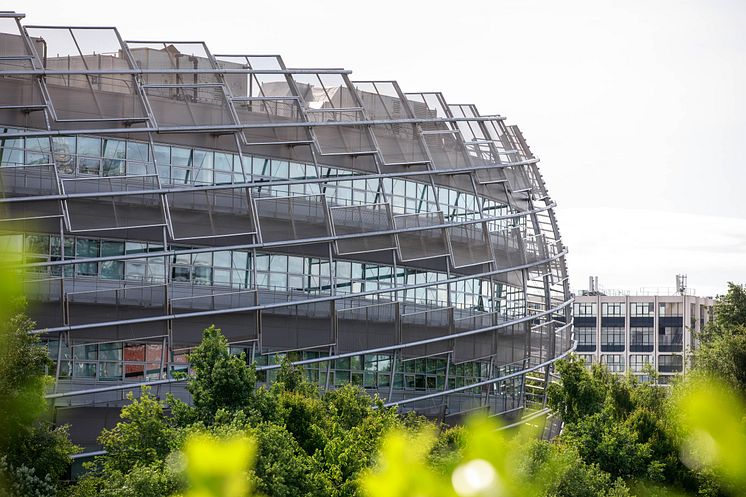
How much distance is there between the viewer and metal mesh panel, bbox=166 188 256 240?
31.3 meters

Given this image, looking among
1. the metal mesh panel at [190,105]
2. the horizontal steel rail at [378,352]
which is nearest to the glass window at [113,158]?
the metal mesh panel at [190,105]

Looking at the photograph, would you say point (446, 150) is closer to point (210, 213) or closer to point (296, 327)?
point (296, 327)

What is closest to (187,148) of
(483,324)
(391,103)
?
(391,103)

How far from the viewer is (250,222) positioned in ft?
106

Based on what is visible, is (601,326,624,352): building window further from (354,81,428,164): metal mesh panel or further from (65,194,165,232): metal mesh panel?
(65,194,165,232): metal mesh panel

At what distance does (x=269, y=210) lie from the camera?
32.6 meters

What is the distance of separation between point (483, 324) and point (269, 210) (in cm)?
848

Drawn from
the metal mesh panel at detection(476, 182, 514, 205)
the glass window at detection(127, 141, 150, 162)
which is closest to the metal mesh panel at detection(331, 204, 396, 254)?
the metal mesh panel at detection(476, 182, 514, 205)

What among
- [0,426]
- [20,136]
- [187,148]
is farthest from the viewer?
[187,148]

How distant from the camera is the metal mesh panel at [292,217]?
3250 centimetres

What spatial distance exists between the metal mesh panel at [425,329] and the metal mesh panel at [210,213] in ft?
19.2

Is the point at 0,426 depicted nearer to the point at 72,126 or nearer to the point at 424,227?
the point at 72,126

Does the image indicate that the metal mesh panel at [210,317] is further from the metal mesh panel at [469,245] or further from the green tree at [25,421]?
the green tree at [25,421]

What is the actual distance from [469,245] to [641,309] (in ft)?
261
